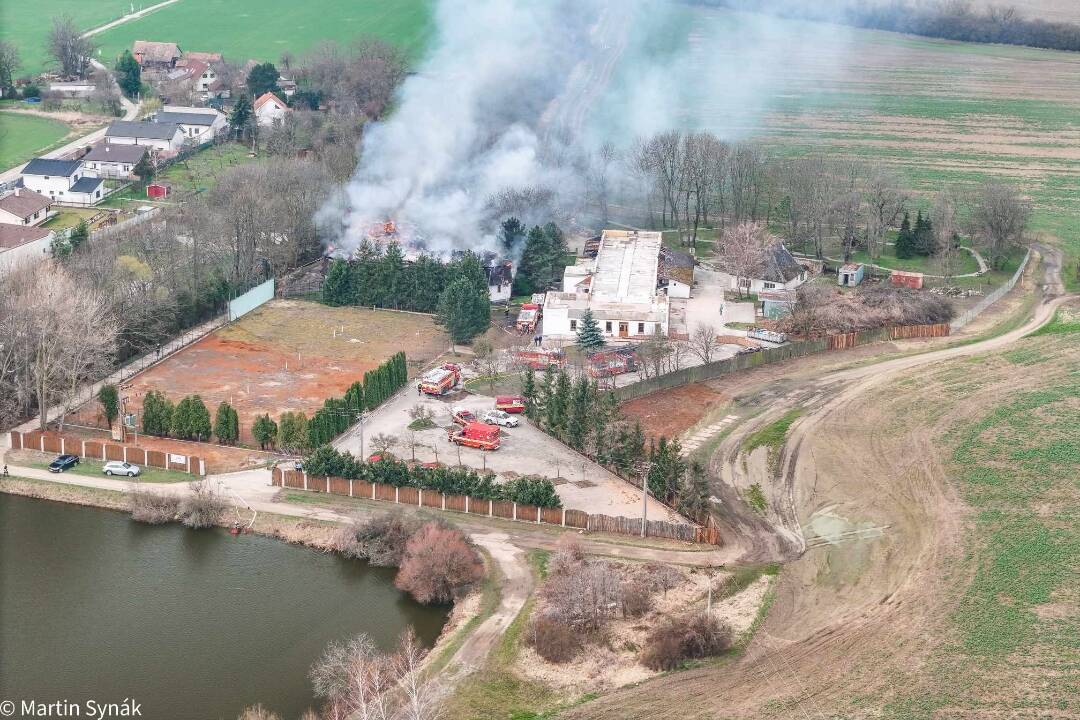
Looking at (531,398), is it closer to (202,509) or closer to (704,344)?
(704,344)

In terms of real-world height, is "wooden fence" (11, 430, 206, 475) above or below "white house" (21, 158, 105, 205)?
below

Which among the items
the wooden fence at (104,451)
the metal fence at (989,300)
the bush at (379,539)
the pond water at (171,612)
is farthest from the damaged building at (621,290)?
the pond water at (171,612)

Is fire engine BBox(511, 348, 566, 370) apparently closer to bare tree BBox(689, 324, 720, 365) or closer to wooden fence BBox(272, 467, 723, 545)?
bare tree BBox(689, 324, 720, 365)

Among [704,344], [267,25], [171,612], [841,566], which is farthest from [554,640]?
[267,25]

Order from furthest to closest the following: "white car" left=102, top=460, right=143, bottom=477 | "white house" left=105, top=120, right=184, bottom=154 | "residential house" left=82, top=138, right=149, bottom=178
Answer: "white house" left=105, top=120, right=184, bottom=154
"residential house" left=82, top=138, right=149, bottom=178
"white car" left=102, top=460, right=143, bottom=477

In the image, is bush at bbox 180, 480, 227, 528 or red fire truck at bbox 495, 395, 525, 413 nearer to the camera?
bush at bbox 180, 480, 227, 528

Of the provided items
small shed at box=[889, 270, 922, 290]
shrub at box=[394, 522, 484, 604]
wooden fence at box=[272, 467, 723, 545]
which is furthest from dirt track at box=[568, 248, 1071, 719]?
small shed at box=[889, 270, 922, 290]

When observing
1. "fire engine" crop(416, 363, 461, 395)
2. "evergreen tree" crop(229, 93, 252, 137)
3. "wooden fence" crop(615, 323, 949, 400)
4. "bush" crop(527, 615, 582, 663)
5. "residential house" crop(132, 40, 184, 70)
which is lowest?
→ "bush" crop(527, 615, 582, 663)

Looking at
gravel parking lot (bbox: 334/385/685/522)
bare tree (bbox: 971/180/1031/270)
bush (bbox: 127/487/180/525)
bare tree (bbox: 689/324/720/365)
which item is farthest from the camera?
bare tree (bbox: 971/180/1031/270)
